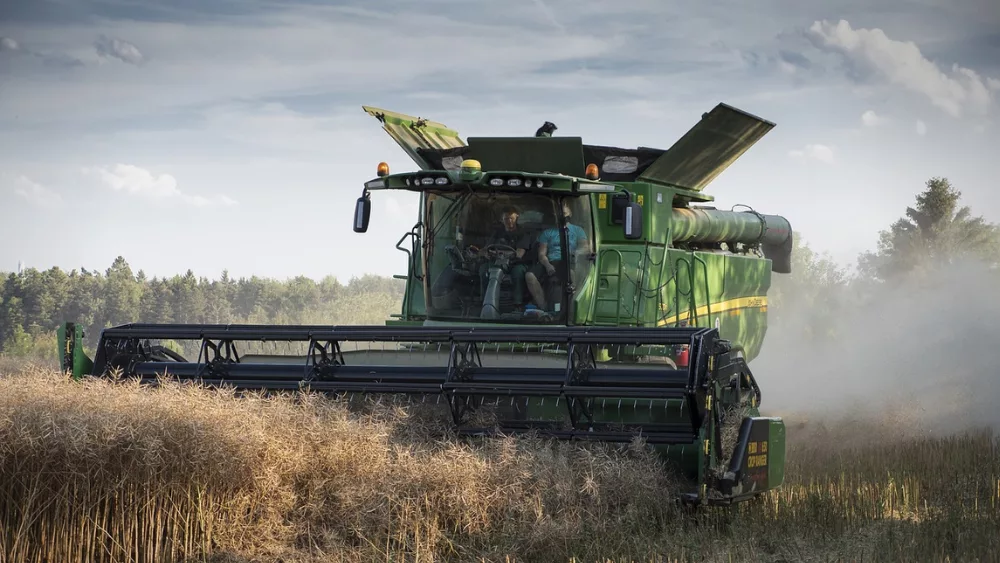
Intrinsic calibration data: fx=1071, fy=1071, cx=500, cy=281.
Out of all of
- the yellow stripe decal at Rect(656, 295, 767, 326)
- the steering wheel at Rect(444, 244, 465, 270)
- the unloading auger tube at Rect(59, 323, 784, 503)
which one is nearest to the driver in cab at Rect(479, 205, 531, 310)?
the steering wheel at Rect(444, 244, 465, 270)

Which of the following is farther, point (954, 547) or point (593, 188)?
point (593, 188)

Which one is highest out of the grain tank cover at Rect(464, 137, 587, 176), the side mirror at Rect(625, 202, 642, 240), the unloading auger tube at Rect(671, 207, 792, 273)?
the grain tank cover at Rect(464, 137, 587, 176)

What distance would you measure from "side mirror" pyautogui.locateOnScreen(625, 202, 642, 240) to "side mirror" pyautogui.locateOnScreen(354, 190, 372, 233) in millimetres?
2027

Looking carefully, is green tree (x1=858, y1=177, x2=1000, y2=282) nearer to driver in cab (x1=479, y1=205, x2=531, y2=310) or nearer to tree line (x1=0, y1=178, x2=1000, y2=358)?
tree line (x1=0, y1=178, x2=1000, y2=358)

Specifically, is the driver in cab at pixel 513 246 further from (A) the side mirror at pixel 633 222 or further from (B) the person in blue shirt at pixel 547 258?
(A) the side mirror at pixel 633 222

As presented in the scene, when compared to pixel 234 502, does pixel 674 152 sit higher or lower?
higher

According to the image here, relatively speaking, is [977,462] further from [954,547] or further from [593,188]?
[593,188]

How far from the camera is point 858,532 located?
616 centimetres

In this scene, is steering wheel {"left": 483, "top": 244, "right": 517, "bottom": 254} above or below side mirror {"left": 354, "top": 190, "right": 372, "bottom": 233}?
below

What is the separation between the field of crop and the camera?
5238 millimetres

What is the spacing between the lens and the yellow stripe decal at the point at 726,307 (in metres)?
8.88

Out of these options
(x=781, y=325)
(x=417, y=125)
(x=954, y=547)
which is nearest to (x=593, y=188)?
(x=417, y=125)

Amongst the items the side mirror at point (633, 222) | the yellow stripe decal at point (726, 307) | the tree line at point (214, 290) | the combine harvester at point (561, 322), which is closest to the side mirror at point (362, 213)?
the combine harvester at point (561, 322)

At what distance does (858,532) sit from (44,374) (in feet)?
15.4
